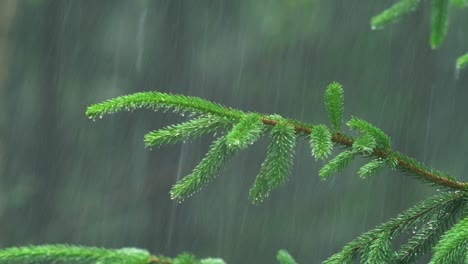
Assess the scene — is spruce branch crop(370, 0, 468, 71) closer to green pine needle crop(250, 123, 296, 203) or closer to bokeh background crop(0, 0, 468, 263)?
green pine needle crop(250, 123, 296, 203)

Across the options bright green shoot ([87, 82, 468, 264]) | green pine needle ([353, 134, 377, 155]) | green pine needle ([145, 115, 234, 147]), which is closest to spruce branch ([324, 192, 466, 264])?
bright green shoot ([87, 82, 468, 264])

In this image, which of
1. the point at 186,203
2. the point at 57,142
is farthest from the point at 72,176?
the point at 186,203

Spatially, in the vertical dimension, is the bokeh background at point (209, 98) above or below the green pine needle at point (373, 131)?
above

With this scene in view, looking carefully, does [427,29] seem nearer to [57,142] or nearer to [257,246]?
[257,246]

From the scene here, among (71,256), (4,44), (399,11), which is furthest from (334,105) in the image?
(4,44)

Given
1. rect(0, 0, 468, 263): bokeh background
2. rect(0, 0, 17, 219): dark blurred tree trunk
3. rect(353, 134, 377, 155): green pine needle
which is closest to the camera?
rect(353, 134, 377, 155): green pine needle

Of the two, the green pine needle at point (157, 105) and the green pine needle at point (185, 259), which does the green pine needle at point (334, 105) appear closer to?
the green pine needle at point (157, 105)

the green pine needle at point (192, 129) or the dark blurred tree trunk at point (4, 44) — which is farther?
the dark blurred tree trunk at point (4, 44)

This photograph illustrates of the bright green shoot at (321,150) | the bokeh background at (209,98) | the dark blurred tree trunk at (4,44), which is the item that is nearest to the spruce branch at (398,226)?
the bright green shoot at (321,150)
